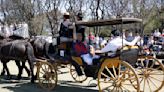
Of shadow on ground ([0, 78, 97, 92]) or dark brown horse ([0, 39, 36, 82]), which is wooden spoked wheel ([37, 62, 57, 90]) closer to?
shadow on ground ([0, 78, 97, 92])

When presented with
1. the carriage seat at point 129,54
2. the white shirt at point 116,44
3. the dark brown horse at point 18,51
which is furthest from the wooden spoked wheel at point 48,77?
the carriage seat at point 129,54

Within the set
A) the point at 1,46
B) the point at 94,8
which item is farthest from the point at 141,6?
the point at 1,46

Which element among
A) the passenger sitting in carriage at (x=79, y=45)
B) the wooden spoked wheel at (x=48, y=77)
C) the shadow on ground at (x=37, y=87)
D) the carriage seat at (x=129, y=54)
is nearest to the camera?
the carriage seat at (x=129, y=54)

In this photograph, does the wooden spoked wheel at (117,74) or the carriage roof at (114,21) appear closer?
the wooden spoked wheel at (117,74)

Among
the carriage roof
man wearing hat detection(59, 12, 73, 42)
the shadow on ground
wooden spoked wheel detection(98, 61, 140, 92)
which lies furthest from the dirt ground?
the carriage roof

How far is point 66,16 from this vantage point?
1051 centimetres

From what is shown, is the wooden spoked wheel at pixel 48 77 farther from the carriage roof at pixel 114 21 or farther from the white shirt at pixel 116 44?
the white shirt at pixel 116 44

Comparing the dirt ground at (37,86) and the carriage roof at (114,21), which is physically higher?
the carriage roof at (114,21)

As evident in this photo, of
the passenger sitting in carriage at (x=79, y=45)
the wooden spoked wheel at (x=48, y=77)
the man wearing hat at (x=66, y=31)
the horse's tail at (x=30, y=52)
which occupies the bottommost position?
the wooden spoked wheel at (x=48, y=77)

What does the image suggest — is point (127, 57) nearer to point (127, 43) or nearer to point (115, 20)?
point (127, 43)

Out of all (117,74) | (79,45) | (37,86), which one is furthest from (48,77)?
(117,74)

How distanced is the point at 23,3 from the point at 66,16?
30.9 m

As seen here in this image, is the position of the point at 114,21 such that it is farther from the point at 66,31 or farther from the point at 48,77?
the point at 48,77

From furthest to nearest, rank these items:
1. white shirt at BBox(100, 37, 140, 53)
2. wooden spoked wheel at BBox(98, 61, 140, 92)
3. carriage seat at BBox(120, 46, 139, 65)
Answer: white shirt at BBox(100, 37, 140, 53) → carriage seat at BBox(120, 46, 139, 65) → wooden spoked wheel at BBox(98, 61, 140, 92)
